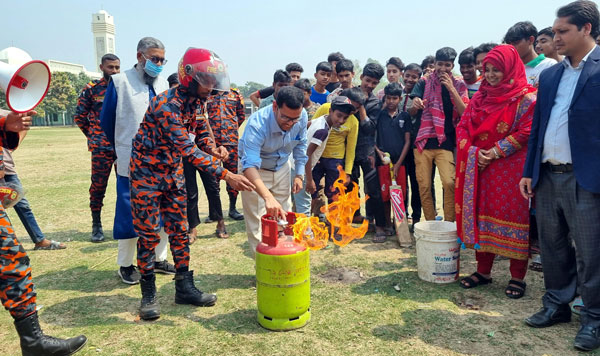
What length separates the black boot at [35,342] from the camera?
9.48ft

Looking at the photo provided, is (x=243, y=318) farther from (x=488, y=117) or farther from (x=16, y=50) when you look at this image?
(x=488, y=117)

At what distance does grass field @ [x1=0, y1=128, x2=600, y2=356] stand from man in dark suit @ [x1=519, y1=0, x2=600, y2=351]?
0.27 metres

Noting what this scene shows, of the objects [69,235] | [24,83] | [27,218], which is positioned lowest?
[69,235]

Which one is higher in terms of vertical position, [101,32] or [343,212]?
[101,32]

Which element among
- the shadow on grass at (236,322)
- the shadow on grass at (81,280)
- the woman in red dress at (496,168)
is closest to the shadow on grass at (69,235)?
the shadow on grass at (81,280)

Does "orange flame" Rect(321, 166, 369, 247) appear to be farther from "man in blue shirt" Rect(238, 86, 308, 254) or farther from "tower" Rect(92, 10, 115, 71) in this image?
"tower" Rect(92, 10, 115, 71)

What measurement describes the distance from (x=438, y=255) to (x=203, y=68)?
9.78 feet

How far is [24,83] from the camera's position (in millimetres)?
2639

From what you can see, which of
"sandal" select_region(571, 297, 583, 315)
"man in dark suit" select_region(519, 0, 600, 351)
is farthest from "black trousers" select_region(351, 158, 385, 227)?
"sandal" select_region(571, 297, 583, 315)

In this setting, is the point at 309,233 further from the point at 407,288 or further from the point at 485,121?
the point at 485,121

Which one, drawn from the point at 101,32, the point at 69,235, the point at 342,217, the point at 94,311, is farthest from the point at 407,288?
the point at 101,32

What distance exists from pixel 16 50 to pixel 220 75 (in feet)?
4.58

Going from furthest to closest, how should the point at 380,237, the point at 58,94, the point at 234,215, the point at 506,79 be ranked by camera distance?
the point at 58,94, the point at 234,215, the point at 380,237, the point at 506,79

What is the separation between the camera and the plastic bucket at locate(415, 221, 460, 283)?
4.22 meters
